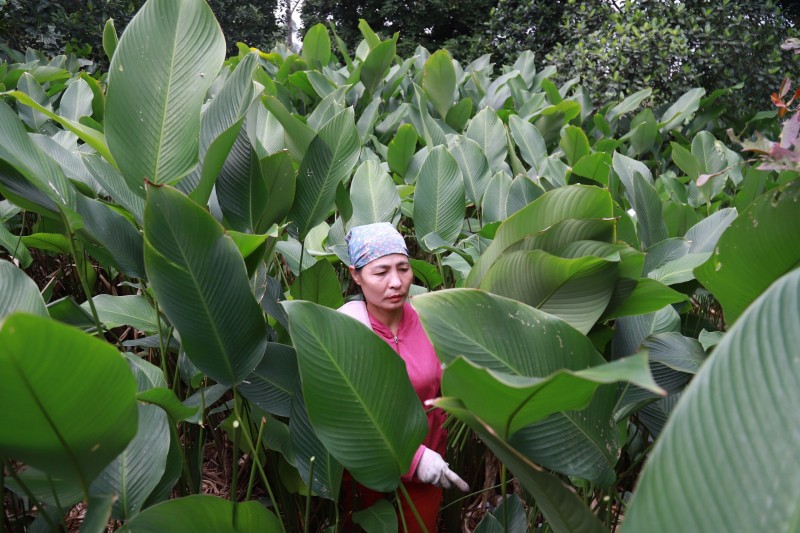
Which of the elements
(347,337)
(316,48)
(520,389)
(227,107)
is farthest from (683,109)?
(520,389)

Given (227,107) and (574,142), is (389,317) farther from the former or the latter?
(574,142)

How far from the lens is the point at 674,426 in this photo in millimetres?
475

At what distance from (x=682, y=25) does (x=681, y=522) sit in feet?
15.8

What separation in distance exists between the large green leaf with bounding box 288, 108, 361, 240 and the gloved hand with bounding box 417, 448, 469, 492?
0.52m

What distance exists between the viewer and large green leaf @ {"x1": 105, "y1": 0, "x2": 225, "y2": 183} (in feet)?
3.47

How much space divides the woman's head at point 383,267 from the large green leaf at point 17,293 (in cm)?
57

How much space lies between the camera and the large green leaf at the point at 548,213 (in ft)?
3.17

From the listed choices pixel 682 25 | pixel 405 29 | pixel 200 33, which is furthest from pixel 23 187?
pixel 405 29

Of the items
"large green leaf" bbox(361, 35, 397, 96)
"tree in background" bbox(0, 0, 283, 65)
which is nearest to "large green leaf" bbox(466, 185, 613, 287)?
"large green leaf" bbox(361, 35, 397, 96)

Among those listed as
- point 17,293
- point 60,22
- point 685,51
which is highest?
point 17,293

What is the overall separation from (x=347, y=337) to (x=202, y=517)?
27 centimetres

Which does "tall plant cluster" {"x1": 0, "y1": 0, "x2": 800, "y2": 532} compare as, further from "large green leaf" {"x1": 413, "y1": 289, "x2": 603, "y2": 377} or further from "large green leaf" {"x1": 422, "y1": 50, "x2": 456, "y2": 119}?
"large green leaf" {"x1": 422, "y1": 50, "x2": 456, "y2": 119}

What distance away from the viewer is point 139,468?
899mm

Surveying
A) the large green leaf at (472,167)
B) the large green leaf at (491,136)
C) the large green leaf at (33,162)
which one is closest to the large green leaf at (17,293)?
the large green leaf at (33,162)
